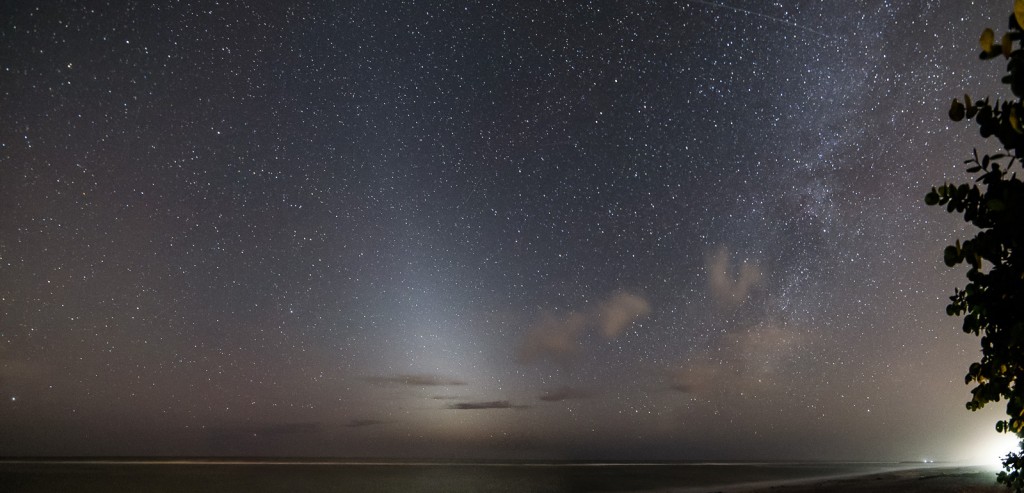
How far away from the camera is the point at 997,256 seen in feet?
9.11

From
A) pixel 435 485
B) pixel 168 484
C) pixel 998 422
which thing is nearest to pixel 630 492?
pixel 435 485

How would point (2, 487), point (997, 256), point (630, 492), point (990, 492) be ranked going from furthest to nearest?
point (2, 487) < point (630, 492) < point (990, 492) < point (997, 256)

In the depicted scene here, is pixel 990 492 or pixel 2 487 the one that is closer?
pixel 990 492

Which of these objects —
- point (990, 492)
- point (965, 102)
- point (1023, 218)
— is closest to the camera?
point (1023, 218)

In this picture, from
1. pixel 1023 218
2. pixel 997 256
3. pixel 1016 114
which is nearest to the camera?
pixel 1023 218

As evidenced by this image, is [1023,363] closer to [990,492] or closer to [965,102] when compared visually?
[965,102]

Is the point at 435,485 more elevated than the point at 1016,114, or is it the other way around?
the point at 1016,114

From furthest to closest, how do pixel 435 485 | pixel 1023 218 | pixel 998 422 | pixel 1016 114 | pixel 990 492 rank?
pixel 435 485, pixel 990 492, pixel 998 422, pixel 1016 114, pixel 1023 218

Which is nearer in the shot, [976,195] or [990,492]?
[976,195]

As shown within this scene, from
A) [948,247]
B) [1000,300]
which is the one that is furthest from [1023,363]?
[948,247]

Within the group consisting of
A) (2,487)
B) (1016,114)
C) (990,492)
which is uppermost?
(1016,114)

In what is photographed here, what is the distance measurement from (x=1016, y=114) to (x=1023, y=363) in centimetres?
141

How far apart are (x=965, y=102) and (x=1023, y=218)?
811 mm

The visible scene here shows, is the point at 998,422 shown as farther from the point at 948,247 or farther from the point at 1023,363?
the point at 948,247
